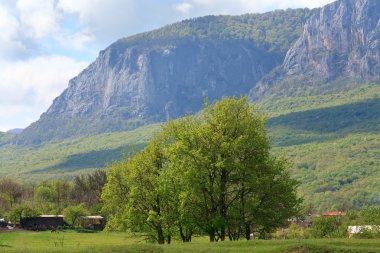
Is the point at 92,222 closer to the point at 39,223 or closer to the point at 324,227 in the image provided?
the point at 39,223

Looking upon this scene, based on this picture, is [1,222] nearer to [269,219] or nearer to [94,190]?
[94,190]

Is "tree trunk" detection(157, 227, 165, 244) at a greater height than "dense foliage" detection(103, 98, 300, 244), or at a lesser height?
lesser

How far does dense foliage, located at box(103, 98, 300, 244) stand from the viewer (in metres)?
59.3

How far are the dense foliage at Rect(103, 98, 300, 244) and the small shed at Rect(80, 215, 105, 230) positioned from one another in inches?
4236

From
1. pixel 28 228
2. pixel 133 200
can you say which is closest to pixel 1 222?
pixel 28 228

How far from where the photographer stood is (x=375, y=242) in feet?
152

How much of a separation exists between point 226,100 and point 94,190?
436ft

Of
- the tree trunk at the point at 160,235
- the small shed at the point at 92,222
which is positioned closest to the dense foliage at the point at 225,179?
the tree trunk at the point at 160,235

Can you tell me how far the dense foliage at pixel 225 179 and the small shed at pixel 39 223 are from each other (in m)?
102

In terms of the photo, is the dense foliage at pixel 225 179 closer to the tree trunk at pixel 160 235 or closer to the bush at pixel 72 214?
the tree trunk at pixel 160 235

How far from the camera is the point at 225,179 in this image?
60.1 metres

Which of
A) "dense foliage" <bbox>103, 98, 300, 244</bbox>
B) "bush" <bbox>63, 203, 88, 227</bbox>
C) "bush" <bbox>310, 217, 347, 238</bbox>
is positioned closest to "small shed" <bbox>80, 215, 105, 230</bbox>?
"bush" <bbox>63, 203, 88, 227</bbox>

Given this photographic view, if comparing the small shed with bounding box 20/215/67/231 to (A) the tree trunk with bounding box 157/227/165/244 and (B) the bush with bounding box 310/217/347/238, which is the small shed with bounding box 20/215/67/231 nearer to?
(B) the bush with bounding box 310/217/347/238

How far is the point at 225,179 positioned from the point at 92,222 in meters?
120
